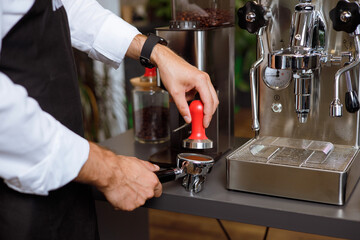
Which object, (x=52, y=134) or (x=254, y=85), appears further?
(x=254, y=85)

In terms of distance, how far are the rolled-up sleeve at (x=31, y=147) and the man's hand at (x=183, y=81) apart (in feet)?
0.97

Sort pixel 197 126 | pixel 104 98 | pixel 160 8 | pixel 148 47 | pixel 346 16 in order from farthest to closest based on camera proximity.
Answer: pixel 160 8 < pixel 104 98 < pixel 148 47 < pixel 197 126 < pixel 346 16

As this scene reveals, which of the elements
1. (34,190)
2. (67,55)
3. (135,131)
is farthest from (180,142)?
(34,190)

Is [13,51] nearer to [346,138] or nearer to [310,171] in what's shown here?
[310,171]

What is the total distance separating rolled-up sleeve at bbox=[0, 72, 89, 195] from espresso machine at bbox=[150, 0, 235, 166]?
0.40m

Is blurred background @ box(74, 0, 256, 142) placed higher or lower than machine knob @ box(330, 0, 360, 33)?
lower

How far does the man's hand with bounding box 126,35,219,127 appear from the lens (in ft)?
3.33

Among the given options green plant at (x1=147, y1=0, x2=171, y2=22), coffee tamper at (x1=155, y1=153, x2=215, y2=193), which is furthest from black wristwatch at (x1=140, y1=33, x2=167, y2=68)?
green plant at (x1=147, y1=0, x2=171, y2=22)

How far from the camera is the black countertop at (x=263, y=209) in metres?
0.86

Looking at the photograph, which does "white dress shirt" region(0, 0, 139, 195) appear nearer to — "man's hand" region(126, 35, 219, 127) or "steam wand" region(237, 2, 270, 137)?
"man's hand" region(126, 35, 219, 127)

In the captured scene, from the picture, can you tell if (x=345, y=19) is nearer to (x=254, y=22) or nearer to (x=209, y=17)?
(x=254, y=22)

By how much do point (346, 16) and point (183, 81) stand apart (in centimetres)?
37

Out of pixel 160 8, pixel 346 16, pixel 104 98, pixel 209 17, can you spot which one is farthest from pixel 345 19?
pixel 160 8

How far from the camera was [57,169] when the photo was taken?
79cm
